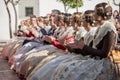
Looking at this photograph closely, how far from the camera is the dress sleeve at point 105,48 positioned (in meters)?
5.70

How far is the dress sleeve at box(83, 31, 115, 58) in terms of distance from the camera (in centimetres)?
570

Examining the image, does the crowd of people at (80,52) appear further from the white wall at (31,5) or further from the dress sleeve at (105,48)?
the white wall at (31,5)

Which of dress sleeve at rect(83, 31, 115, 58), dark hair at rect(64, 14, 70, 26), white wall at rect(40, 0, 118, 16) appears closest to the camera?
dress sleeve at rect(83, 31, 115, 58)

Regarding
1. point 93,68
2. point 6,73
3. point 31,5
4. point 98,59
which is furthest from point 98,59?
point 31,5

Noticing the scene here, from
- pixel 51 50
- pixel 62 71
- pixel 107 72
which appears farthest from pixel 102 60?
pixel 51 50

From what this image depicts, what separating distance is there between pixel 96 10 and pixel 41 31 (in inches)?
223

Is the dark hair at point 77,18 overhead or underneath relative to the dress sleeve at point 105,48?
overhead

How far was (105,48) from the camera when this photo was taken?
5742 mm

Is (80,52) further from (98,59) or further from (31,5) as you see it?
(31,5)

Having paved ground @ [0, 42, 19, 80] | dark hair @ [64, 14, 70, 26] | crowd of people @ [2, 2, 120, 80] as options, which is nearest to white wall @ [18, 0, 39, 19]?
paved ground @ [0, 42, 19, 80]

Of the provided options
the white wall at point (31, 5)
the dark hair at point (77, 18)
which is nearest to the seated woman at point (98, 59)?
the dark hair at point (77, 18)

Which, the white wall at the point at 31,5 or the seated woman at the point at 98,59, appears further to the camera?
the white wall at the point at 31,5

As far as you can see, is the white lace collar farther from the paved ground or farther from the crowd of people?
the paved ground

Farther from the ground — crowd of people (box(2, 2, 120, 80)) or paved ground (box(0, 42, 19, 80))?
crowd of people (box(2, 2, 120, 80))
